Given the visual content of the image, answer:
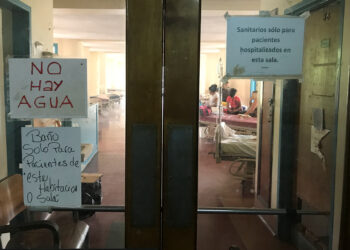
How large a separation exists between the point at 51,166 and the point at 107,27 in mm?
524

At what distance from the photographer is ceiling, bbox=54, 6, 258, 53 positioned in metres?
1.24

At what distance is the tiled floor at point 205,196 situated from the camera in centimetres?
130

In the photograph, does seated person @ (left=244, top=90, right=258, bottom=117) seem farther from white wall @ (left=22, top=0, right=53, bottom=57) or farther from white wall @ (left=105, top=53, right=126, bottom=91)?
white wall @ (left=22, top=0, right=53, bottom=57)

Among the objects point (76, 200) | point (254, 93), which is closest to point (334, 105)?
point (254, 93)

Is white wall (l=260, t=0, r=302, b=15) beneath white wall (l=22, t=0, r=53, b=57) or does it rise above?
above

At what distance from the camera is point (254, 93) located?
4.32ft

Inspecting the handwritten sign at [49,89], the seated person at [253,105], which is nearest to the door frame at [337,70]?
the seated person at [253,105]

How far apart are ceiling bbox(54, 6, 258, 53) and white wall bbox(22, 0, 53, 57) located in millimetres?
20

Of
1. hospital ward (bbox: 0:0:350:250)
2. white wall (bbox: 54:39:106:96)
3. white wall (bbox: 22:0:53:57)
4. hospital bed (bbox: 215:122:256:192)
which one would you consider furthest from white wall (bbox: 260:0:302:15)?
white wall (bbox: 22:0:53:57)

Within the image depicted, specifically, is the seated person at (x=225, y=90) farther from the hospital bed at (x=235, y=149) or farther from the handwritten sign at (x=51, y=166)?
the handwritten sign at (x=51, y=166)

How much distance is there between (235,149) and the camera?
1.32m

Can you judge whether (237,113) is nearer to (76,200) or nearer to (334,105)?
(334,105)

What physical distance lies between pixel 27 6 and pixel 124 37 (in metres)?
0.34

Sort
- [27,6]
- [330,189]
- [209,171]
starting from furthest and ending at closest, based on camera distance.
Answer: [330,189] → [209,171] → [27,6]
